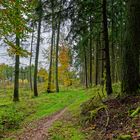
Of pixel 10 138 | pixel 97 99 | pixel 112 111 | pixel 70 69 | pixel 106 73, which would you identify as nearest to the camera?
pixel 112 111

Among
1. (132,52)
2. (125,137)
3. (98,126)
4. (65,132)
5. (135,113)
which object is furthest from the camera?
(132,52)

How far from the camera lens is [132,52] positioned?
480 inches

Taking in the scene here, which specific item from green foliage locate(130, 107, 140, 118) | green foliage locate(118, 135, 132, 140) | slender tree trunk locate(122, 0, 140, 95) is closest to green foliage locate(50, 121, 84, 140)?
green foliage locate(130, 107, 140, 118)

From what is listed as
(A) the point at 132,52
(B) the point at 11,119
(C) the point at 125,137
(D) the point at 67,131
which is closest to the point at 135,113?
(C) the point at 125,137

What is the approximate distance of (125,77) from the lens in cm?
1229

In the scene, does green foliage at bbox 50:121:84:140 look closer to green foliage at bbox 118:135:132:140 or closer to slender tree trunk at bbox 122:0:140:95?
green foliage at bbox 118:135:132:140

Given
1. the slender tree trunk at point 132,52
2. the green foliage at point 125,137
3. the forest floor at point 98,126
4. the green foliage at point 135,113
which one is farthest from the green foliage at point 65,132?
the slender tree trunk at point 132,52

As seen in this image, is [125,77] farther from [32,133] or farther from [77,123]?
[32,133]

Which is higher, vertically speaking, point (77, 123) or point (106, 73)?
point (106, 73)

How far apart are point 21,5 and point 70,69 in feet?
151

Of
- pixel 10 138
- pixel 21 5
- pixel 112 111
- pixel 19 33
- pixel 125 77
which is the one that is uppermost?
pixel 21 5

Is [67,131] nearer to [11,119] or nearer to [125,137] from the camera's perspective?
[125,137]

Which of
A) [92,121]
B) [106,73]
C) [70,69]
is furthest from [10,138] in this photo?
[70,69]

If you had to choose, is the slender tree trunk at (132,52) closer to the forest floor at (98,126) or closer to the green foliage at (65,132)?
the forest floor at (98,126)
